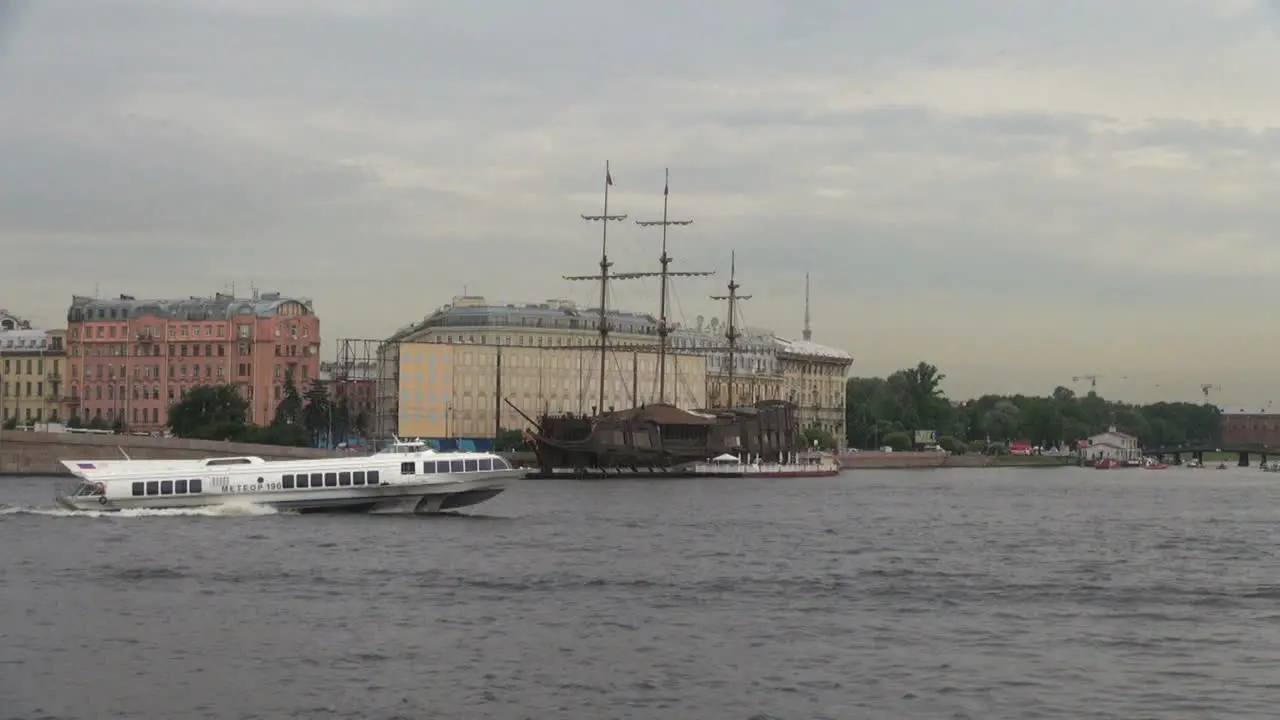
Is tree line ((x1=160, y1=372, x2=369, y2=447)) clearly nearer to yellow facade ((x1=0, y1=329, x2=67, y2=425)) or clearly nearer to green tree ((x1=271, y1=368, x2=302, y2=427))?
green tree ((x1=271, y1=368, x2=302, y2=427))

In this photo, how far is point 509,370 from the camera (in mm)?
150750

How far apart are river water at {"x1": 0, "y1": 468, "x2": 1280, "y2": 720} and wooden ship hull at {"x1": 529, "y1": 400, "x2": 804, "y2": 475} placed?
6110cm

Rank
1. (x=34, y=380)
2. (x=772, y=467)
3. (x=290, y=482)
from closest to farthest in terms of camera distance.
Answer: (x=290, y=482) < (x=772, y=467) < (x=34, y=380)

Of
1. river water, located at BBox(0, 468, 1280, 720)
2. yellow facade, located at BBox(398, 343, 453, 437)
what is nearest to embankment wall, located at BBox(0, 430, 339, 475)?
yellow facade, located at BBox(398, 343, 453, 437)

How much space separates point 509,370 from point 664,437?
29.0m

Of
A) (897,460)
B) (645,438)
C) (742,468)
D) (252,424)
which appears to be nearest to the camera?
(645,438)

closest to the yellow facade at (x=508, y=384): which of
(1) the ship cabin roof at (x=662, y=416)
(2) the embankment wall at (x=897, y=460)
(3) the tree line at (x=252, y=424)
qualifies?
(3) the tree line at (x=252, y=424)

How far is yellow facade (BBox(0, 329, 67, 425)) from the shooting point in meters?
153

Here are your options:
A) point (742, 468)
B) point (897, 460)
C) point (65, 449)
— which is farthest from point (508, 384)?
point (65, 449)

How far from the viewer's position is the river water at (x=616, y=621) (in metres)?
24.6

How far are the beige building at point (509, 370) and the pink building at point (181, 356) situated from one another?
8.08 meters

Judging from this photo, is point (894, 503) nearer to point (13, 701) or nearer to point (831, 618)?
point (831, 618)

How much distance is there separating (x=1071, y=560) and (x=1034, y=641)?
1607cm

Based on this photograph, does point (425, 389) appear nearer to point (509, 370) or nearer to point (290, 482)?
point (509, 370)
